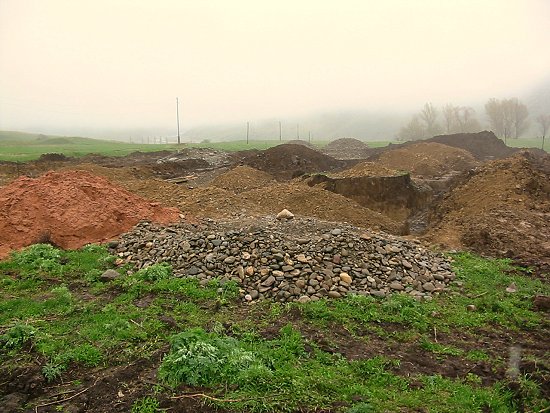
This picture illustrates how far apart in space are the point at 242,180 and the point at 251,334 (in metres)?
15.2

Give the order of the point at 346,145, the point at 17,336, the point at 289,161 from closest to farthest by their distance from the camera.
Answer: the point at 17,336, the point at 289,161, the point at 346,145

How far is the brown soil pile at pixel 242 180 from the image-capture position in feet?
64.3

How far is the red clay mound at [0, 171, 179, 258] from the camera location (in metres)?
9.92

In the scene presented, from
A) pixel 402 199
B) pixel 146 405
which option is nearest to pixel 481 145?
pixel 402 199

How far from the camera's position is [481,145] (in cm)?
3894

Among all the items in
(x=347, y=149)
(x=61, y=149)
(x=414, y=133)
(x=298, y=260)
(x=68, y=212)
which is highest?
(x=414, y=133)

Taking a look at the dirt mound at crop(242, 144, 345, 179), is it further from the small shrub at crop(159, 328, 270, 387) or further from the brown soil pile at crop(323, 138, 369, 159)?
the small shrub at crop(159, 328, 270, 387)

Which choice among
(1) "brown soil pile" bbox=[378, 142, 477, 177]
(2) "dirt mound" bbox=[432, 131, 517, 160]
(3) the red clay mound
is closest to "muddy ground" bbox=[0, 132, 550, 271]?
(1) "brown soil pile" bbox=[378, 142, 477, 177]

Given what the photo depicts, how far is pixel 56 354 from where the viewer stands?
16.6 feet

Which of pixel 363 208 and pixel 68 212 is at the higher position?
pixel 68 212

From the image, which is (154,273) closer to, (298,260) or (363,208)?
(298,260)

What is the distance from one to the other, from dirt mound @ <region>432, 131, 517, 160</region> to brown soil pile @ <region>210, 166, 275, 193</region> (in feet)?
78.9

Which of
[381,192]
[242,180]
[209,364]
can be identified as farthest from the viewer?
[242,180]

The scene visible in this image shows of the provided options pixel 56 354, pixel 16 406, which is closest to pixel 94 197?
pixel 56 354
